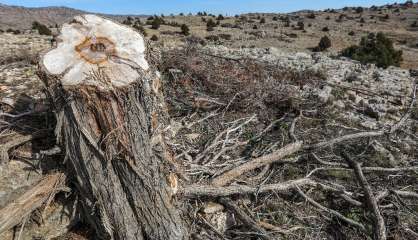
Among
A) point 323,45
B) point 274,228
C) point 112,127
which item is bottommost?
point 323,45

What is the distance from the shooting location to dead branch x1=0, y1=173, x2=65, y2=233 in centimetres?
329

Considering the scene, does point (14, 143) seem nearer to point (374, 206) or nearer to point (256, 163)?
point (256, 163)

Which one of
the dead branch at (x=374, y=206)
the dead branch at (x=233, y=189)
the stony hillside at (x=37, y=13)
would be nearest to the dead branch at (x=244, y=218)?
the dead branch at (x=233, y=189)

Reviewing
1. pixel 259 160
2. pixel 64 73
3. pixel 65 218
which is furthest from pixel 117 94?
pixel 259 160

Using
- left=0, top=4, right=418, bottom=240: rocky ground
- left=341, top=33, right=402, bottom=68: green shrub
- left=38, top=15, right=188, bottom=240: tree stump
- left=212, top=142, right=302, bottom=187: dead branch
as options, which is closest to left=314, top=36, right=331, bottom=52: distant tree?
left=341, top=33, right=402, bottom=68: green shrub

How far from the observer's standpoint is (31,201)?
11.2ft

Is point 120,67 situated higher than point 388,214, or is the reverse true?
point 120,67

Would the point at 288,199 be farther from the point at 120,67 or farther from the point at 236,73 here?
the point at 236,73

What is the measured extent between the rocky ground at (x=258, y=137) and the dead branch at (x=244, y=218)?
3.4 inches

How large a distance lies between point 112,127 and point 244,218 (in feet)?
4.83

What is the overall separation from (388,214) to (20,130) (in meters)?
3.65

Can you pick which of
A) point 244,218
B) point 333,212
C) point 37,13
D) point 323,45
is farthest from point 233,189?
point 37,13

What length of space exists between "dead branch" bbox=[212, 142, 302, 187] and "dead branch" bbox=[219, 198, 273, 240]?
0.19m

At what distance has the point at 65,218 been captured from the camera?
3.65m
